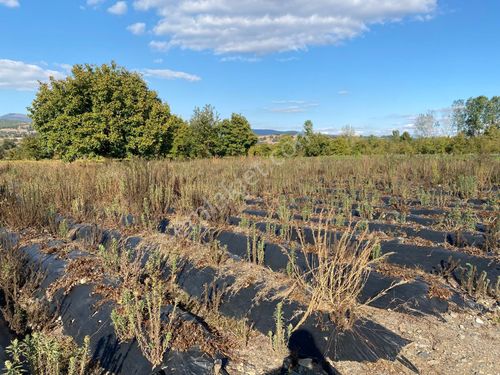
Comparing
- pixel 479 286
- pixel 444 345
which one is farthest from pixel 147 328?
pixel 479 286

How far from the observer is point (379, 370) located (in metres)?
2.63

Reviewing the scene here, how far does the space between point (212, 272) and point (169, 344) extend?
4.96ft

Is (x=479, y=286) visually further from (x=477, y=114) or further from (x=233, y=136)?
(x=477, y=114)

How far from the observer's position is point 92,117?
1886 cm

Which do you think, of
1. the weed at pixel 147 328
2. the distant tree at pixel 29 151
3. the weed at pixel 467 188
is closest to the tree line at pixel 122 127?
the weed at pixel 467 188

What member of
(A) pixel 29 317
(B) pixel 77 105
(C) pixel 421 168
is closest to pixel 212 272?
(A) pixel 29 317

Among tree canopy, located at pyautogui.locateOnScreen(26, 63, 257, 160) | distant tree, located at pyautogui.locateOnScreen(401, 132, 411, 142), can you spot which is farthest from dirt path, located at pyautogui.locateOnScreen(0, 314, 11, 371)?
distant tree, located at pyautogui.locateOnScreen(401, 132, 411, 142)

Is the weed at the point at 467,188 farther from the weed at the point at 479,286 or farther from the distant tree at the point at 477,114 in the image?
the distant tree at the point at 477,114

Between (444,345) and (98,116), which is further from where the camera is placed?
(98,116)

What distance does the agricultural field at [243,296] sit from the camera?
2.66 metres

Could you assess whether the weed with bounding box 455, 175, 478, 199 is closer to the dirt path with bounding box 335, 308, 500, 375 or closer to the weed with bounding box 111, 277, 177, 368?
the dirt path with bounding box 335, 308, 500, 375

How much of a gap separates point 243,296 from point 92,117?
1810 cm

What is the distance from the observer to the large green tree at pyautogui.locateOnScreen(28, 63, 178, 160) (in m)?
18.9

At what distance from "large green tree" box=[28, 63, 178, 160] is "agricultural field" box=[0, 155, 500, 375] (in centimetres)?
1358
